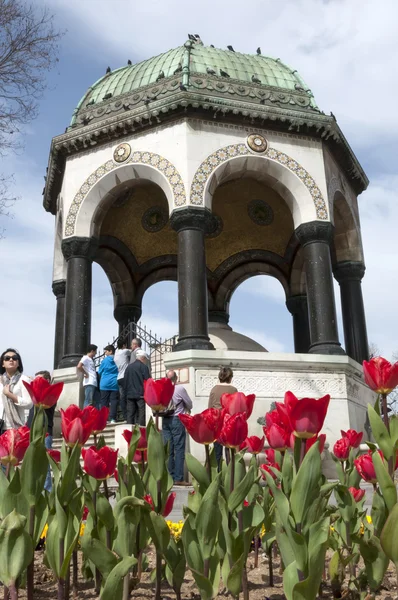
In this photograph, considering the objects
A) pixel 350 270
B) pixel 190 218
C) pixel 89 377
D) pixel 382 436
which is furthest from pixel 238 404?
pixel 350 270

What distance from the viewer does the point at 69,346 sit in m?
11.3

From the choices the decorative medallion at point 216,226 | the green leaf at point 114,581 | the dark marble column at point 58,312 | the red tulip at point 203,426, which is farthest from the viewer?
the decorative medallion at point 216,226

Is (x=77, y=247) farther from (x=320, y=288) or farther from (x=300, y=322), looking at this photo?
(x=300, y=322)

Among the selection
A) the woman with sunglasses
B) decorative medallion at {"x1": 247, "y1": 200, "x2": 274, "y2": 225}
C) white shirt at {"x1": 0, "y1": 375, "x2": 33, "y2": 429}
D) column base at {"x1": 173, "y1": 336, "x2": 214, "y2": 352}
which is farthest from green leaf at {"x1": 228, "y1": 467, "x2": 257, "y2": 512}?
decorative medallion at {"x1": 247, "y1": 200, "x2": 274, "y2": 225}

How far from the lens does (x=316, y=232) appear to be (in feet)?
38.2

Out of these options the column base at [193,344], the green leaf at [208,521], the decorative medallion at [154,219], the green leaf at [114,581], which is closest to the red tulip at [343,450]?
the green leaf at [208,521]

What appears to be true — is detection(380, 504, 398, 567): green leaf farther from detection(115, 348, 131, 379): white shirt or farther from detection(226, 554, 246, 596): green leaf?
detection(115, 348, 131, 379): white shirt

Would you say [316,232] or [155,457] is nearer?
[155,457]

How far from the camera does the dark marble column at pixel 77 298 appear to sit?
Result: 1127 centimetres

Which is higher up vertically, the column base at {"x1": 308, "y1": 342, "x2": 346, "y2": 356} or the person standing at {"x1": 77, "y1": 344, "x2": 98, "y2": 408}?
the column base at {"x1": 308, "y1": 342, "x2": 346, "y2": 356}

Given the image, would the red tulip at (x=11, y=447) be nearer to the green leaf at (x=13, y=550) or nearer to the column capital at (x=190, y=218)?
the green leaf at (x=13, y=550)

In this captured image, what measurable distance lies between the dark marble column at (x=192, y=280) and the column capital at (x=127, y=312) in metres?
6.03

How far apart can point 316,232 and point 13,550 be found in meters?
10.2

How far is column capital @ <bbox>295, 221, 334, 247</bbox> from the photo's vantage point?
11.7 meters
